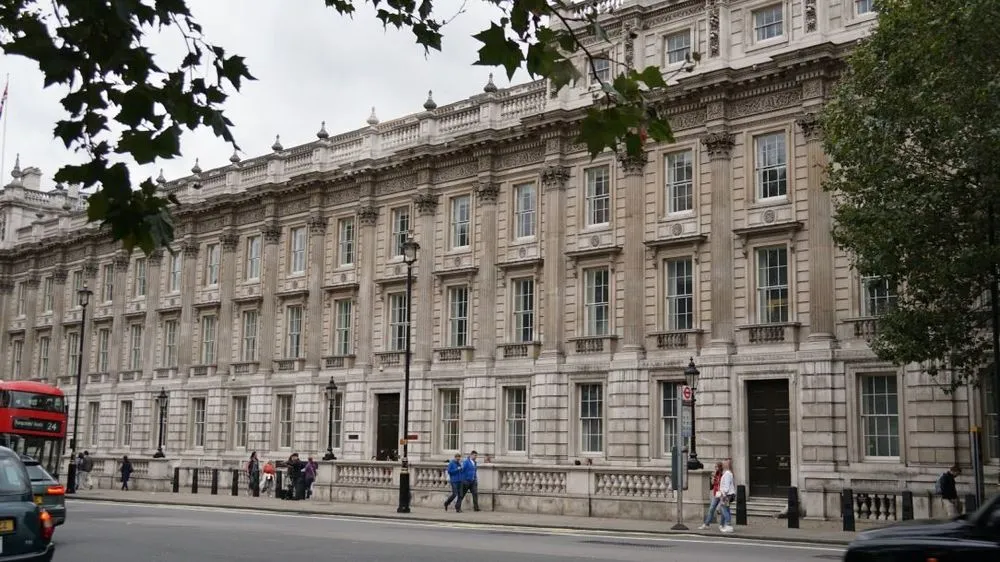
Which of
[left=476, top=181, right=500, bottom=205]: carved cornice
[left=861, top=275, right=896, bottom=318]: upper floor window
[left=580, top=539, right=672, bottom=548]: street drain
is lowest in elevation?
[left=580, top=539, right=672, bottom=548]: street drain

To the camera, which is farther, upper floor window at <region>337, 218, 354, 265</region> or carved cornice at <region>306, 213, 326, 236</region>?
carved cornice at <region>306, 213, 326, 236</region>

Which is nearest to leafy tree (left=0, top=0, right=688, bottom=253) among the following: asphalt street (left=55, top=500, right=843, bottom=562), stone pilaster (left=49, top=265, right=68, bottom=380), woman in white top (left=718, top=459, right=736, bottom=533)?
asphalt street (left=55, top=500, right=843, bottom=562)

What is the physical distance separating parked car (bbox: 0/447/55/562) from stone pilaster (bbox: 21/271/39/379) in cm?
5571

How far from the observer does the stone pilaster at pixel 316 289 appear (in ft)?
156

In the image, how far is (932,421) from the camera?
30.3 m

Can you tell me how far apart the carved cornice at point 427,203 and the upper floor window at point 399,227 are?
3.79ft

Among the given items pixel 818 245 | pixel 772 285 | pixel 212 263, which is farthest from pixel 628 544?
pixel 212 263

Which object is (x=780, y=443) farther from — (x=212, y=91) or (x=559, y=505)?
(x=212, y=91)

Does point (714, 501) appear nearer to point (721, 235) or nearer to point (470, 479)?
point (470, 479)

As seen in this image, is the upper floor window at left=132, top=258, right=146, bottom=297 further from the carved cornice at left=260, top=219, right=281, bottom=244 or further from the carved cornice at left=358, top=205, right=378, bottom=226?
the carved cornice at left=358, top=205, right=378, bottom=226

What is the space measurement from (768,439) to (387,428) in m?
16.3

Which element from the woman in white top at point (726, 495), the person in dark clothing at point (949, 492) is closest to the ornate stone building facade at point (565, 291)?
the person in dark clothing at point (949, 492)

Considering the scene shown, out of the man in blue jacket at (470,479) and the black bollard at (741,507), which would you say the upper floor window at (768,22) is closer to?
the black bollard at (741,507)

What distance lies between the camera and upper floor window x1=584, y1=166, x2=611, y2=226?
3894 cm
